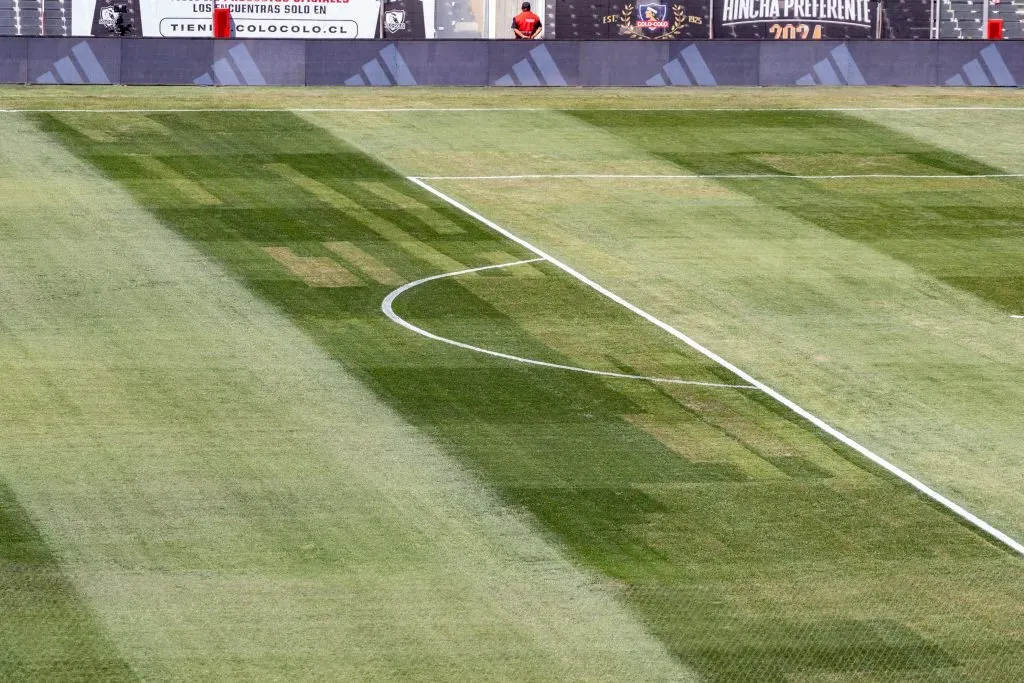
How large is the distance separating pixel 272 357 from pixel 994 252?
1312 cm

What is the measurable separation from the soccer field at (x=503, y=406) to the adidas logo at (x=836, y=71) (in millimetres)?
7474

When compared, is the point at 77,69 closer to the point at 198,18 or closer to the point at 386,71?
the point at 198,18

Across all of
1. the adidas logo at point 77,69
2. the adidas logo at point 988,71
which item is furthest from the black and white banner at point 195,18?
the adidas logo at point 988,71

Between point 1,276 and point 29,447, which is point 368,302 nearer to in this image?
point 1,276

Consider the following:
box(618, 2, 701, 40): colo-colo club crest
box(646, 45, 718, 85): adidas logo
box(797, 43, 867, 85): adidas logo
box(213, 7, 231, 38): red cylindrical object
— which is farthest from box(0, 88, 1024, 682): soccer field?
box(618, 2, 701, 40): colo-colo club crest

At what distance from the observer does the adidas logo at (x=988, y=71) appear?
44812mm

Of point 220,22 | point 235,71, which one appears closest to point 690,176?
point 235,71

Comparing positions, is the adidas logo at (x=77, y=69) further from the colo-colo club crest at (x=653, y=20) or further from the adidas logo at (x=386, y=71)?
the colo-colo club crest at (x=653, y=20)

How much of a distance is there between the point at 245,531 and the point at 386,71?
28081 mm

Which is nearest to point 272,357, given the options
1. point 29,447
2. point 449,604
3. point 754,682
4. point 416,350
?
point 416,350

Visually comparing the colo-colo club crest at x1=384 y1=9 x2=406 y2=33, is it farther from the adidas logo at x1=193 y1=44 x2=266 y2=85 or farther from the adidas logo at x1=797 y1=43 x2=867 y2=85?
the adidas logo at x1=797 y1=43 x2=867 y2=85

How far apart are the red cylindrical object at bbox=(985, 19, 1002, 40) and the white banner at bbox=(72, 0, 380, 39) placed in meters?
18.0

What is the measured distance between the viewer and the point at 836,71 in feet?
146

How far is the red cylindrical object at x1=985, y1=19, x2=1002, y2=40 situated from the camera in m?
48.2
